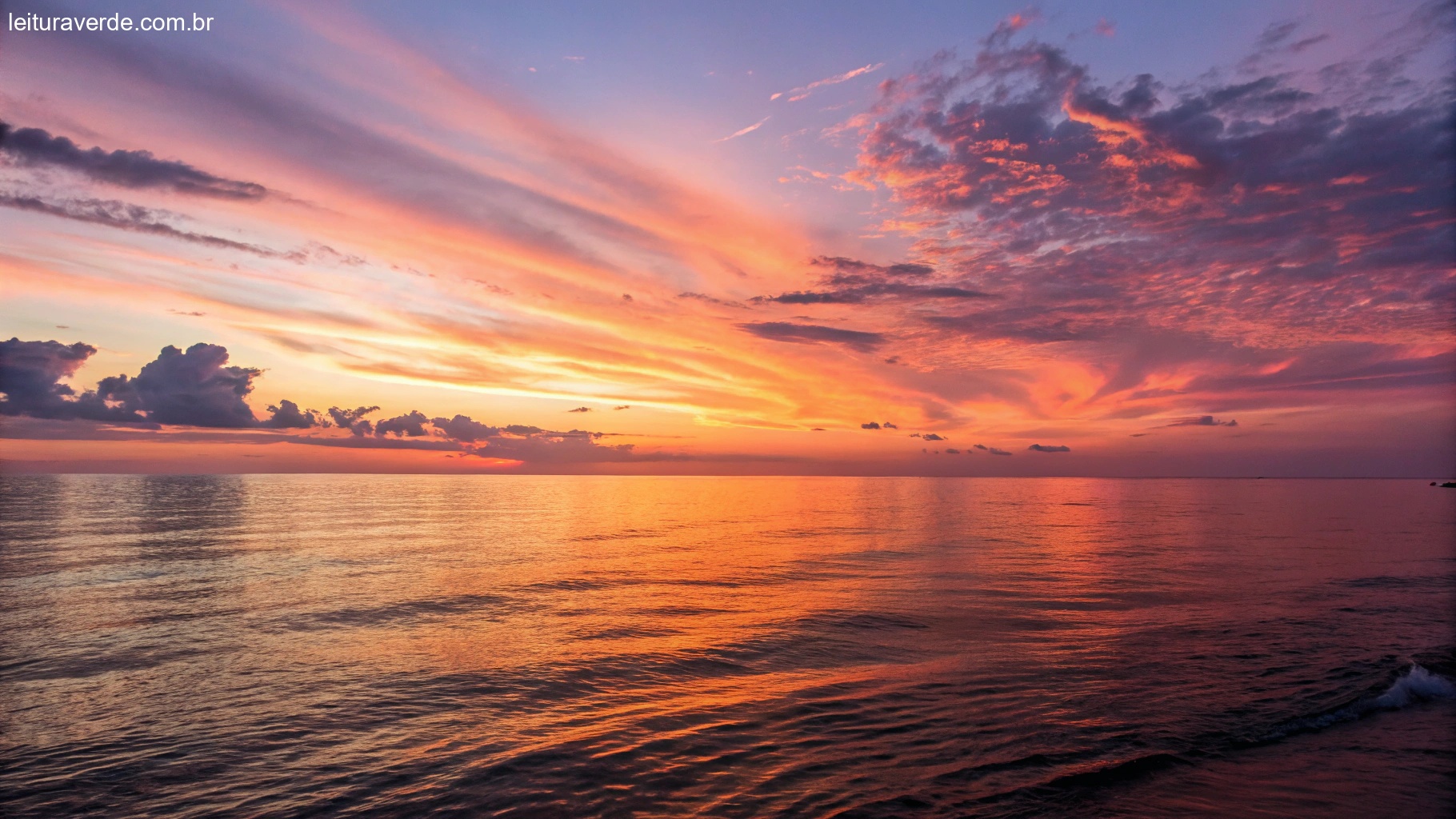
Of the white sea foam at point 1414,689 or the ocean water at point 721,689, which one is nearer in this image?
the ocean water at point 721,689

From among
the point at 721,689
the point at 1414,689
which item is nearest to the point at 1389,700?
the point at 1414,689

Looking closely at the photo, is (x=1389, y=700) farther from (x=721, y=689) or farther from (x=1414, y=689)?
(x=721, y=689)

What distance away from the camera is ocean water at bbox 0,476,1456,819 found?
43.4 ft

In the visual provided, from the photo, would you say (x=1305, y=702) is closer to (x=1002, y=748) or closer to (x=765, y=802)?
(x=1002, y=748)

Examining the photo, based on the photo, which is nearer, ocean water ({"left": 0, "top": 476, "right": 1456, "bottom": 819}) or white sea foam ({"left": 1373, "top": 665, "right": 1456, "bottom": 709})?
ocean water ({"left": 0, "top": 476, "right": 1456, "bottom": 819})

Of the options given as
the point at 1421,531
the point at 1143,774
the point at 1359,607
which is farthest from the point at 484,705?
the point at 1421,531

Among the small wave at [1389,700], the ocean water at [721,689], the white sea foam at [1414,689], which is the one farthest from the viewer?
the white sea foam at [1414,689]

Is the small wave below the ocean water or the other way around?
the other way around

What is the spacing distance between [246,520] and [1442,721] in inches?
3804

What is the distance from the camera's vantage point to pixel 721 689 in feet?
65.1

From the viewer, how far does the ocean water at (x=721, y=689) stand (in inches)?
520

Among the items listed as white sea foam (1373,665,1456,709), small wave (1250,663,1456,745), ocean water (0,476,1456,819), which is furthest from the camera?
white sea foam (1373,665,1456,709)

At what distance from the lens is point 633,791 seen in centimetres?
1321

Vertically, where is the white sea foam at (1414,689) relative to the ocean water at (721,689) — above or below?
above
